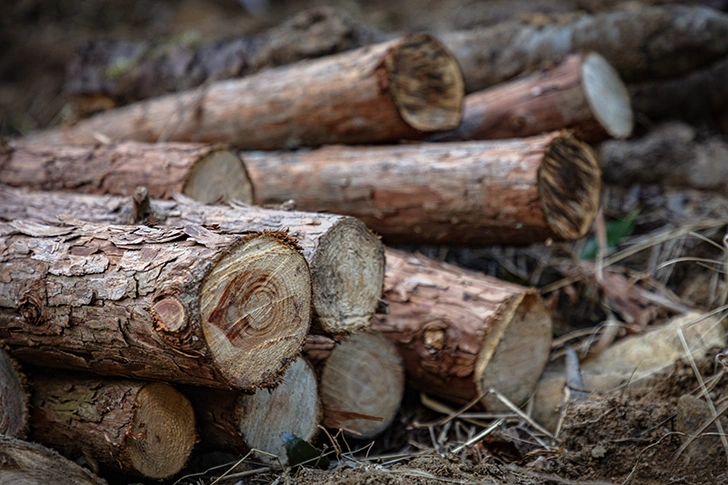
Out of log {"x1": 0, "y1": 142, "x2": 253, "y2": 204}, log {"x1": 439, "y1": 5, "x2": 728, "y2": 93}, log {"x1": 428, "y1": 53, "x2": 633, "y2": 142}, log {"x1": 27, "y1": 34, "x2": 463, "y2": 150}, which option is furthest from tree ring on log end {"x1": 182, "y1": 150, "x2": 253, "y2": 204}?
log {"x1": 439, "y1": 5, "x2": 728, "y2": 93}

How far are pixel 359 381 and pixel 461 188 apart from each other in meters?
0.96

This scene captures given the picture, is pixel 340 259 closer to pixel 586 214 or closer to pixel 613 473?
pixel 613 473

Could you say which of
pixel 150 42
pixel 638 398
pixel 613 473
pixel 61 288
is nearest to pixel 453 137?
pixel 638 398

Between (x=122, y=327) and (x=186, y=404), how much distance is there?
0.46 m

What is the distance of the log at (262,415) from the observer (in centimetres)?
211

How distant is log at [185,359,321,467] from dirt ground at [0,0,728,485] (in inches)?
3.7

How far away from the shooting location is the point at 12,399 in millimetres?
2043

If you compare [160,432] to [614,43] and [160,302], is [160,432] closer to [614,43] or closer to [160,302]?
[160,302]

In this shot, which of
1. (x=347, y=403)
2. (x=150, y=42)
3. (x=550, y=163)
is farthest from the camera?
(x=150, y=42)

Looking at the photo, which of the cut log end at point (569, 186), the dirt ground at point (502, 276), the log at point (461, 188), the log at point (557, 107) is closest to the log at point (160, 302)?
the dirt ground at point (502, 276)

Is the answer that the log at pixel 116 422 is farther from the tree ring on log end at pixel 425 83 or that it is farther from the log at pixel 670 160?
the log at pixel 670 160

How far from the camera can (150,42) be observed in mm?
5273

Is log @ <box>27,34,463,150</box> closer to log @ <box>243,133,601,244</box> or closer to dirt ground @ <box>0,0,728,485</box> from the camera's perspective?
log @ <box>243,133,601,244</box>

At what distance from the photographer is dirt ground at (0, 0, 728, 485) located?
203cm
